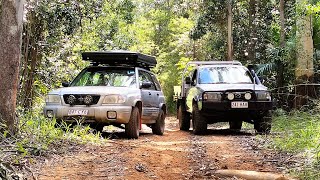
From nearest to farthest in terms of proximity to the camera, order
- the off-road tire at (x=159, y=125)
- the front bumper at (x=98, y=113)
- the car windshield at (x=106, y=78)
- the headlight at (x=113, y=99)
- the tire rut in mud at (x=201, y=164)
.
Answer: the tire rut in mud at (x=201, y=164) < the front bumper at (x=98, y=113) < the headlight at (x=113, y=99) < the car windshield at (x=106, y=78) < the off-road tire at (x=159, y=125)

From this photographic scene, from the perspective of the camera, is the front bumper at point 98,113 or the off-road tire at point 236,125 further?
the off-road tire at point 236,125

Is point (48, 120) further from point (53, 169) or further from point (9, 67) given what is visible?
point (53, 169)

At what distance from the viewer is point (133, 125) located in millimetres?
9141

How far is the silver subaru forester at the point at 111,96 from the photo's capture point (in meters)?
8.95

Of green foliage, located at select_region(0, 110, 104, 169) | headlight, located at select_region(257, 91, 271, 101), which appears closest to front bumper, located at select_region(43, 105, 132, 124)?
green foliage, located at select_region(0, 110, 104, 169)

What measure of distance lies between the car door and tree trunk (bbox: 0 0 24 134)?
360 cm

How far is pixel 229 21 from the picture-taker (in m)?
21.6

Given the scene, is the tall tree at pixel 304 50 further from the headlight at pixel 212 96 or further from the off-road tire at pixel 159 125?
the off-road tire at pixel 159 125

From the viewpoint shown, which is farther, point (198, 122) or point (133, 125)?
point (198, 122)

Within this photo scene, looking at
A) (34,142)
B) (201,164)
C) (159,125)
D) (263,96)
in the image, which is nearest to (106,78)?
(159,125)

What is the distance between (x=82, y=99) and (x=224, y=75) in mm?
3830

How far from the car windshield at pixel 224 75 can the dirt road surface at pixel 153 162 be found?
3612 millimetres

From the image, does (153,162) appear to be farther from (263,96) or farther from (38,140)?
(263,96)

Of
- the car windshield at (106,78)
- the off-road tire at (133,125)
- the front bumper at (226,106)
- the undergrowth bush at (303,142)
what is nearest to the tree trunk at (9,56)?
the off-road tire at (133,125)
